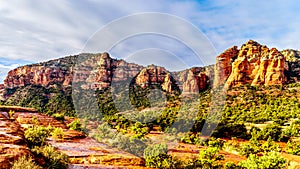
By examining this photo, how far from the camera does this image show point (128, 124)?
46500mm

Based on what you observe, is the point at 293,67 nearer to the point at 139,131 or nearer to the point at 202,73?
the point at 202,73

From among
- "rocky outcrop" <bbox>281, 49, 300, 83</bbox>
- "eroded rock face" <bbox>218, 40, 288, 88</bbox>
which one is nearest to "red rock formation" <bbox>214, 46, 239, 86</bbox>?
"eroded rock face" <bbox>218, 40, 288, 88</bbox>

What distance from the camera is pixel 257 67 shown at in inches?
3381

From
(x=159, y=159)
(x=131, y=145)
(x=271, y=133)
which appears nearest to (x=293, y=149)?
(x=271, y=133)

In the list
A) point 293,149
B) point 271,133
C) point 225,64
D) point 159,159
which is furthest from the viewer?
point 225,64

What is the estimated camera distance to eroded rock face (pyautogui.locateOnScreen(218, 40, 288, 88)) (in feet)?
264

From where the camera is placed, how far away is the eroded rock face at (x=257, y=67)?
80.4 m

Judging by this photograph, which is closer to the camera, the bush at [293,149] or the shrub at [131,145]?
the shrub at [131,145]

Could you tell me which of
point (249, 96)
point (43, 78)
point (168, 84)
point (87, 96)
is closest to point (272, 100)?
point (249, 96)

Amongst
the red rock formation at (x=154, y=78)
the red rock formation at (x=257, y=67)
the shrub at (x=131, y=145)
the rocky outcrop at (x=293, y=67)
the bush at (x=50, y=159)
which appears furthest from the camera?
the rocky outcrop at (x=293, y=67)

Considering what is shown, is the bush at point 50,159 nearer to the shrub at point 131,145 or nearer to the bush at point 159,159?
the bush at point 159,159

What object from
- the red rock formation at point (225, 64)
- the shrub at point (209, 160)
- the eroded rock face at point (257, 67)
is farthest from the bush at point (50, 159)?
the red rock formation at point (225, 64)

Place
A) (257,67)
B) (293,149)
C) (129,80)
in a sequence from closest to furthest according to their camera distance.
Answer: (293,149) < (129,80) < (257,67)

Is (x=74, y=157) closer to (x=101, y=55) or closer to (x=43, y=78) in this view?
(x=101, y=55)
